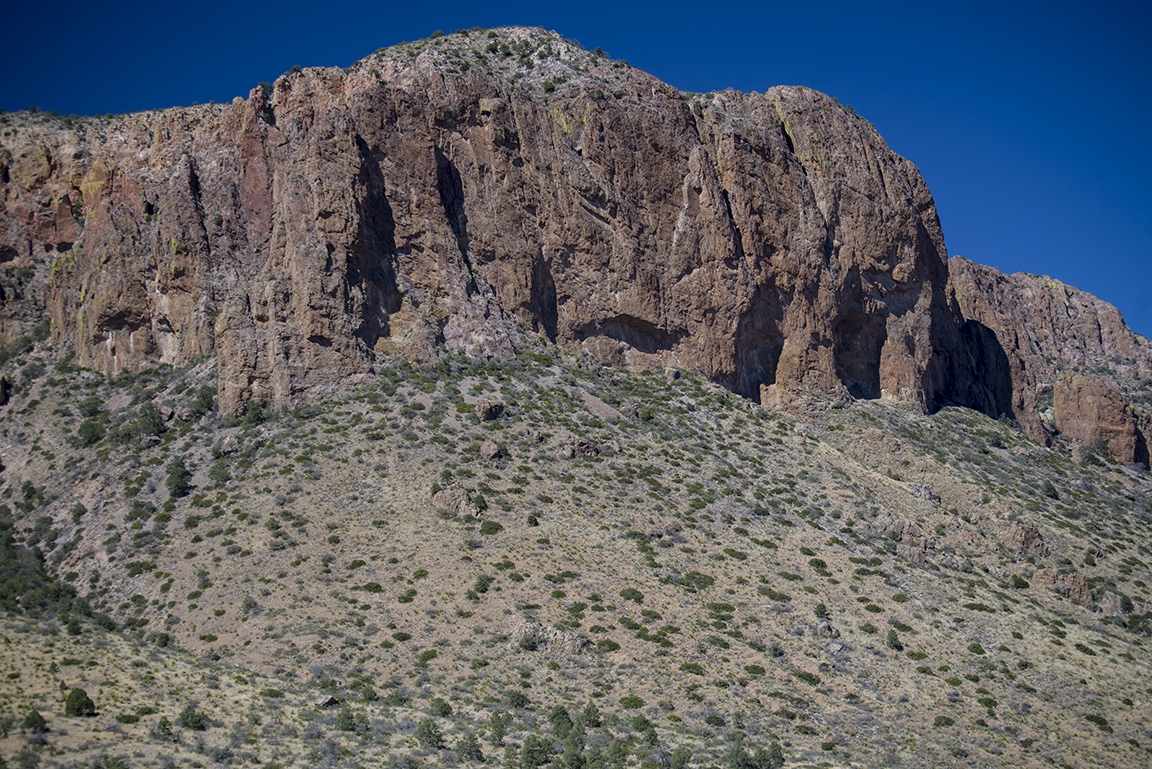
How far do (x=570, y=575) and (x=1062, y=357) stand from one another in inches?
3781

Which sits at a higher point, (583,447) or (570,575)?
(583,447)

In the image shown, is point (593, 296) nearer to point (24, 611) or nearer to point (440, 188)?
point (440, 188)

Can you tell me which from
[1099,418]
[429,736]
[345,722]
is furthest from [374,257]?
[1099,418]

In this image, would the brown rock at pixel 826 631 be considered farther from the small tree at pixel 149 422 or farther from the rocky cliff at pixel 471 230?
the small tree at pixel 149 422

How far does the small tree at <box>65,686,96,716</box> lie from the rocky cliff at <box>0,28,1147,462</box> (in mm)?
24699

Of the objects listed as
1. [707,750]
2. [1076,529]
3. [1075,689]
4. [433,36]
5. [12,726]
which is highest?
[433,36]

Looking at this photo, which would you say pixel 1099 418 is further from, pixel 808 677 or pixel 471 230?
pixel 471 230

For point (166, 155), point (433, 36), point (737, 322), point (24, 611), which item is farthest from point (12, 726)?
point (433, 36)

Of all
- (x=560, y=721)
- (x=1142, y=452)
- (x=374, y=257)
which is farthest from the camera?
(x=1142, y=452)

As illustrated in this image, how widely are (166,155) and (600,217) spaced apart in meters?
34.1

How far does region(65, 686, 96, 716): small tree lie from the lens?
34031 mm

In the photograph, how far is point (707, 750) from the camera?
1427 inches

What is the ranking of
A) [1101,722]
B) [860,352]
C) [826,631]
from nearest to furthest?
[1101,722] → [826,631] → [860,352]

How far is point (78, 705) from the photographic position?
112ft
